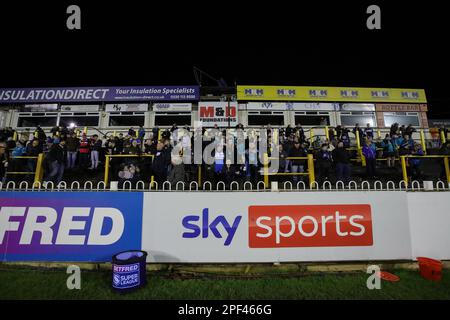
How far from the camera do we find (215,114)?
1509cm

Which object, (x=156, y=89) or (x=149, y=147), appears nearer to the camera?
(x=149, y=147)

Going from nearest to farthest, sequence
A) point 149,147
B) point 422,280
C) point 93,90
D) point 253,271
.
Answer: point 422,280 → point 253,271 → point 149,147 → point 93,90

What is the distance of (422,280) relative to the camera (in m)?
4.13

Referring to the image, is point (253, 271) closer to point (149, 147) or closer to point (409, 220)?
point (409, 220)

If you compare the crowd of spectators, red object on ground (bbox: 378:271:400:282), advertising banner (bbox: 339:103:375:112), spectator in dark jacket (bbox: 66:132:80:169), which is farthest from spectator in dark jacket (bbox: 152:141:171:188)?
advertising banner (bbox: 339:103:375:112)

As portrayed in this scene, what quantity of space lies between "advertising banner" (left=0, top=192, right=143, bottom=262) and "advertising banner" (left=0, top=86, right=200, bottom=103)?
11.5 m

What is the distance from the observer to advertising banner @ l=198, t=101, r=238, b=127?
14.9m

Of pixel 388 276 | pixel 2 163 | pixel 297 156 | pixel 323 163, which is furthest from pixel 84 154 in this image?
pixel 388 276

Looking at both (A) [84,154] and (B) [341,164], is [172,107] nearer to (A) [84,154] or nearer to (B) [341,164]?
(A) [84,154]

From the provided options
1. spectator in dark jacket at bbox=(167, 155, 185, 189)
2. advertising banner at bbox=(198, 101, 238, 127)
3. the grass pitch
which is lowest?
the grass pitch

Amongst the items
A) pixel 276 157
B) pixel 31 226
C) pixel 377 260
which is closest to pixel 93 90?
pixel 31 226

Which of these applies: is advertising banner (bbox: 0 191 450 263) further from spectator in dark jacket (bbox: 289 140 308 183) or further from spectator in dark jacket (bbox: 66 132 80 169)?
spectator in dark jacket (bbox: 66 132 80 169)

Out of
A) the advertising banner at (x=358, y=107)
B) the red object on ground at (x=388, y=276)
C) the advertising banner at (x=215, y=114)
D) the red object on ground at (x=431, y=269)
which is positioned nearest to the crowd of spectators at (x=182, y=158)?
the red object on ground at (x=388, y=276)

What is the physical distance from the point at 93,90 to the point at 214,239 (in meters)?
14.9
